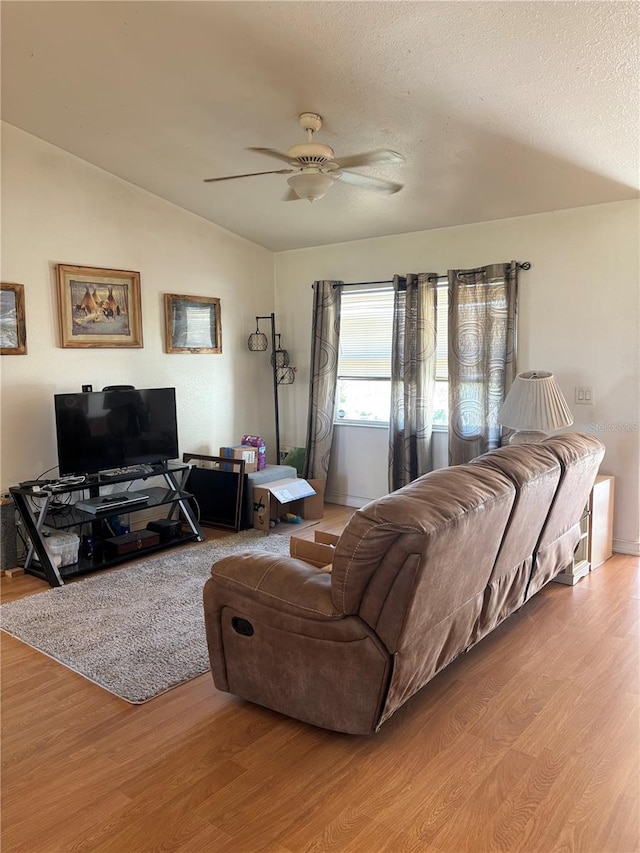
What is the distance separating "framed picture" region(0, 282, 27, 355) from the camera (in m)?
4.05

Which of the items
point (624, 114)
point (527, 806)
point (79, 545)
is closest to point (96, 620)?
point (79, 545)

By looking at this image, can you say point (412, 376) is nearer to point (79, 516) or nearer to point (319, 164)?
point (319, 164)

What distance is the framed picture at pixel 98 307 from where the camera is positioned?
443 centimetres

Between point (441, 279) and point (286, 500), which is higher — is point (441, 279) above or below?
above

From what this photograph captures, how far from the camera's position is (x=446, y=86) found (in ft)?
10.0

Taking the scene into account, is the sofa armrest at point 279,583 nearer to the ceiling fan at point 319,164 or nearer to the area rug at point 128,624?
the area rug at point 128,624

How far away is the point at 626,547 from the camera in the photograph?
436 cm

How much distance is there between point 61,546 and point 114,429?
34.2 inches

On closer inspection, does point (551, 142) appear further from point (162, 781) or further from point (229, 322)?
point (162, 781)

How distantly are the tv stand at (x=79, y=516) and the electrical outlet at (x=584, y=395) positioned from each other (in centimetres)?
294

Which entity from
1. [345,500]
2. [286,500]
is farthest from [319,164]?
[345,500]

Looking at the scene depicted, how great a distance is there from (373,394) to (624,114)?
9.99 feet

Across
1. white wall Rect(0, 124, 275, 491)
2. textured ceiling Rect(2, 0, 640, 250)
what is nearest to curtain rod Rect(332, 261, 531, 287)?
textured ceiling Rect(2, 0, 640, 250)

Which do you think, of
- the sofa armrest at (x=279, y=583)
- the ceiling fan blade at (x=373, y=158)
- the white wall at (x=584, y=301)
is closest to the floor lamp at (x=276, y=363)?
the white wall at (x=584, y=301)
